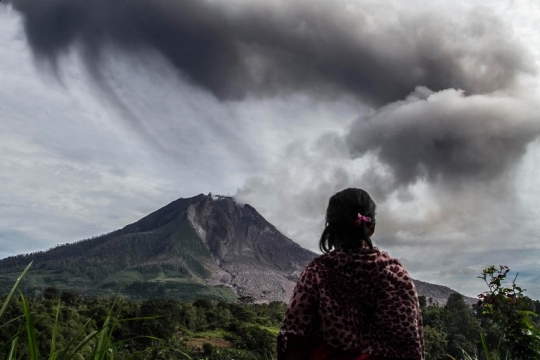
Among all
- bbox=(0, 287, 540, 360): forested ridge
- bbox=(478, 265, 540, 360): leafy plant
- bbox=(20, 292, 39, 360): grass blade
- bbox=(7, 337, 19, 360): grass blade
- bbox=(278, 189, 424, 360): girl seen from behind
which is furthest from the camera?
bbox=(0, 287, 540, 360): forested ridge

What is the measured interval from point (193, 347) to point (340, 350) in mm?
30444

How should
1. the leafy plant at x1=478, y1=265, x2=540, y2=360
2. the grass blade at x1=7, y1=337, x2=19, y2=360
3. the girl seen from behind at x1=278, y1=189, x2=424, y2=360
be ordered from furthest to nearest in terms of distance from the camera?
the leafy plant at x1=478, y1=265, x2=540, y2=360, the girl seen from behind at x1=278, y1=189, x2=424, y2=360, the grass blade at x1=7, y1=337, x2=19, y2=360

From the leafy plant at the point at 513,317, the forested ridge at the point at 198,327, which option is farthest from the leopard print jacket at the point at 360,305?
the forested ridge at the point at 198,327

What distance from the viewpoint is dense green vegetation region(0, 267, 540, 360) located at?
95.4 inches

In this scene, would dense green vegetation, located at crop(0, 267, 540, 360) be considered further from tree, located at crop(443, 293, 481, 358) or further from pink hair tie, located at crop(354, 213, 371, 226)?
pink hair tie, located at crop(354, 213, 371, 226)

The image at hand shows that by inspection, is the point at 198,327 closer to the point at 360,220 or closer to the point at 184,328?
the point at 184,328

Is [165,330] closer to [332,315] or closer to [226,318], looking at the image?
[226,318]

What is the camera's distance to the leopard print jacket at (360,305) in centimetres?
265

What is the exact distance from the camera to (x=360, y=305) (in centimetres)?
271

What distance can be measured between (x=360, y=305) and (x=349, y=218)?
487 millimetres

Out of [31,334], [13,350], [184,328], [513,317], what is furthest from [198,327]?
[31,334]

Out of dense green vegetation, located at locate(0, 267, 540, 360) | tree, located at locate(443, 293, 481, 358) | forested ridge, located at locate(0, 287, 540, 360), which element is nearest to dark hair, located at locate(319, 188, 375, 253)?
dense green vegetation, located at locate(0, 267, 540, 360)

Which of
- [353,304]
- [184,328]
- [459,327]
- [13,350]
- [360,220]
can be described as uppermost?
[459,327]

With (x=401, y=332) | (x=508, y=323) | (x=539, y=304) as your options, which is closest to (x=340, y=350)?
(x=401, y=332)
